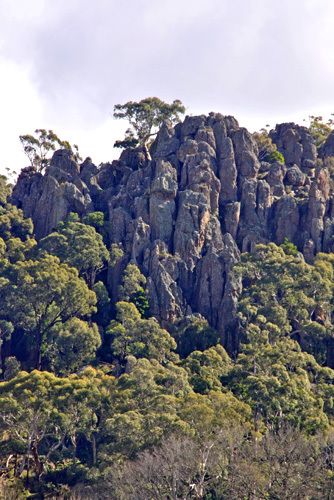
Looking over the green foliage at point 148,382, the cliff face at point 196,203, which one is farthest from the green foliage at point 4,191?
the green foliage at point 148,382

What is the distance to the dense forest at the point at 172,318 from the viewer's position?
52375 millimetres

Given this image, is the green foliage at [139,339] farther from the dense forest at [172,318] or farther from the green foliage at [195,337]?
the green foliage at [195,337]

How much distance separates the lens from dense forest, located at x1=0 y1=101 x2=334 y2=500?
52.4m

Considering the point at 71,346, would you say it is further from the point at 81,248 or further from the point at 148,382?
the point at 148,382

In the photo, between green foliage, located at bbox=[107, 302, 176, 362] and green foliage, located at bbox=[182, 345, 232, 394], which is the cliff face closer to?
green foliage, located at bbox=[107, 302, 176, 362]

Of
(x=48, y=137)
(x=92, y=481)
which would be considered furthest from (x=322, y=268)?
(x=48, y=137)

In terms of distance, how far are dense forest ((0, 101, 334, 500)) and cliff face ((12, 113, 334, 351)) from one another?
0.19 m

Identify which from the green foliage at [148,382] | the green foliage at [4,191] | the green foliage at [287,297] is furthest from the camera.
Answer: the green foliage at [4,191]

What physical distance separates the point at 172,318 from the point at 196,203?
1433 centimetres

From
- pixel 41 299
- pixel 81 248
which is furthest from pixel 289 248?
pixel 41 299

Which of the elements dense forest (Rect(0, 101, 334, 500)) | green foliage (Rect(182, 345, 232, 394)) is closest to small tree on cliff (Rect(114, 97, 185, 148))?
dense forest (Rect(0, 101, 334, 500))

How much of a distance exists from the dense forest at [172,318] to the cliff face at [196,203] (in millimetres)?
195

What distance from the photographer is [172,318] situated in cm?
7944

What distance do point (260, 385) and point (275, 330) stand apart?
13.8m
